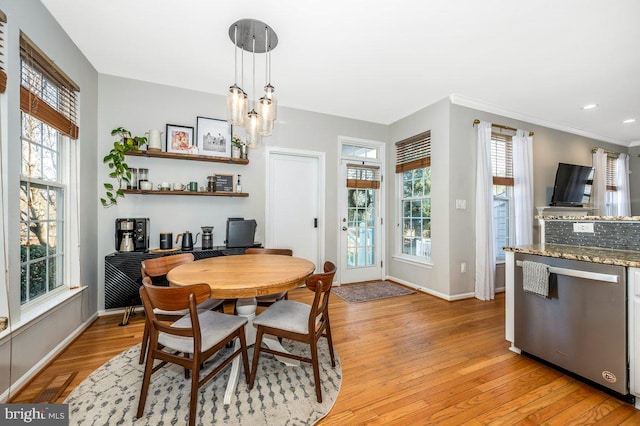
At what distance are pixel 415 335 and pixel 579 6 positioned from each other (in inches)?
116

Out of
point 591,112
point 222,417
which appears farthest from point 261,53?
point 591,112

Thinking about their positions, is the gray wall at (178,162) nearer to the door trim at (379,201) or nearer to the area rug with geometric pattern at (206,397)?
the door trim at (379,201)

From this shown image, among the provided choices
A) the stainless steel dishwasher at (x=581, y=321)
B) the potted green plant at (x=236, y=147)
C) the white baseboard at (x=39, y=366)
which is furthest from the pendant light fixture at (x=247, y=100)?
the stainless steel dishwasher at (x=581, y=321)

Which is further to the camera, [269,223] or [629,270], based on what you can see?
[269,223]

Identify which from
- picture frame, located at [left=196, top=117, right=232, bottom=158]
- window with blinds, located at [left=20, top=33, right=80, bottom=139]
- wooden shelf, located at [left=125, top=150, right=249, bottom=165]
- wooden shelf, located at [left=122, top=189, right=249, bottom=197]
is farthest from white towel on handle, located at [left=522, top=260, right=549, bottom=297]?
window with blinds, located at [left=20, top=33, right=80, bottom=139]

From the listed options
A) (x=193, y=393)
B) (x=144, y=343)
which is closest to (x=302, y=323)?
(x=193, y=393)

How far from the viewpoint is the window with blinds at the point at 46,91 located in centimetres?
183

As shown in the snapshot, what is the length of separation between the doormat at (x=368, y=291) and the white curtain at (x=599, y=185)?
4.19 metres

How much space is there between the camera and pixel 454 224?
3531 mm

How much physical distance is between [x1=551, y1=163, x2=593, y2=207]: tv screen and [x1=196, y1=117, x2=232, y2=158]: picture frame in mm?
5130

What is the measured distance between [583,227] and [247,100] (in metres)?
2.98

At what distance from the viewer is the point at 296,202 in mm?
3982

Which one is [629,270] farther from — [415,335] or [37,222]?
[37,222]

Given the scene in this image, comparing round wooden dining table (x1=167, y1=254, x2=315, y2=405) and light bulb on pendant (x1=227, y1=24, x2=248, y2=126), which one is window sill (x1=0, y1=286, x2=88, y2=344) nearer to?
round wooden dining table (x1=167, y1=254, x2=315, y2=405)
